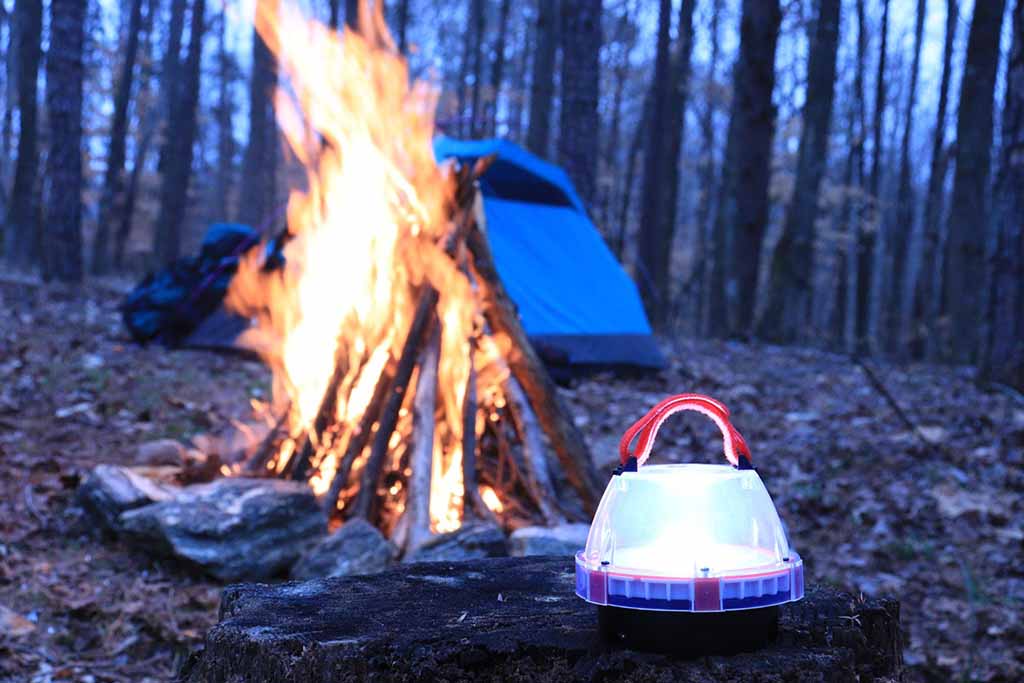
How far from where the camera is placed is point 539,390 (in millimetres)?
4664

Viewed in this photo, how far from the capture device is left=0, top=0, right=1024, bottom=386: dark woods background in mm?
10477

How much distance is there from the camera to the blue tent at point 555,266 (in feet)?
27.1

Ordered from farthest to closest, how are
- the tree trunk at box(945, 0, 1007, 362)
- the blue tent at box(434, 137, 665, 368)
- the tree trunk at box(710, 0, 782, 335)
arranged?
the tree trunk at box(945, 0, 1007, 362) → the tree trunk at box(710, 0, 782, 335) → the blue tent at box(434, 137, 665, 368)

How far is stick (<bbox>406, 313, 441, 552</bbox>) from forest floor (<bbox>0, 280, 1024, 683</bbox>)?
87cm

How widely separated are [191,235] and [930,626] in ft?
119

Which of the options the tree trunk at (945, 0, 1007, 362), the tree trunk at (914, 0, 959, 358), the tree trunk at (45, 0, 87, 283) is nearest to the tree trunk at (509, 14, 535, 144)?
the tree trunk at (914, 0, 959, 358)

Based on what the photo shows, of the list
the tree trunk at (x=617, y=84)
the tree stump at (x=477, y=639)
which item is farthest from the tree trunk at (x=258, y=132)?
the tree stump at (x=477, y=639)

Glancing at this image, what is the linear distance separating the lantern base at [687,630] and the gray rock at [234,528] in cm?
285

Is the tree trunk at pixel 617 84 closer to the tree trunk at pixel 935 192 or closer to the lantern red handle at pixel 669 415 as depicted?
the tree trunk at pixel 935 192

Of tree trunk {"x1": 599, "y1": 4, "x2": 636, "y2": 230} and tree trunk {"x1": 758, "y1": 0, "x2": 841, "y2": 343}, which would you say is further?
tree trunk {"x1": 599, "y1": 4, "x2": 636, "y2": 230}

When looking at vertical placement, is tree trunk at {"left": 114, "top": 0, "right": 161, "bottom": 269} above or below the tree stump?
above

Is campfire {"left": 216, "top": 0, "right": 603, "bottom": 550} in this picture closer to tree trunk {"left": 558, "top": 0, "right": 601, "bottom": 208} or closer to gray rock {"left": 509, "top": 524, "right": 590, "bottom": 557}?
gray rock {"left": 509, "top": 524, "right": 590, "bottom": 557}

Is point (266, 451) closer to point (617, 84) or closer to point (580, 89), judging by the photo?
point (580, 89)

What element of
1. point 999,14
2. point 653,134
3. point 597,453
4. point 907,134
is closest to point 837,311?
point 907,134
